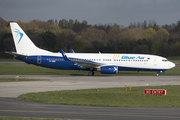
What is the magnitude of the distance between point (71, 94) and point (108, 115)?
28.1 ft

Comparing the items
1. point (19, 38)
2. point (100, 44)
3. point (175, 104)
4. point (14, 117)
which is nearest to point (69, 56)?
point (19, 38)

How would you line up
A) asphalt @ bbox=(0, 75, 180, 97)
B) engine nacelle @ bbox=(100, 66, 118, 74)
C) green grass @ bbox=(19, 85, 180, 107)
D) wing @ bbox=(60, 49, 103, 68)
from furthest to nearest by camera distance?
wing @ bbox=(60, 49, 103, 68) < engine nacelle @ bbox=(100, 66, 118, 74) < asphalt @ bbox=(0, 75, 180, 97) < green grass @ bbox=(19, 85, 180, 107)

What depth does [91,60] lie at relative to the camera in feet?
143

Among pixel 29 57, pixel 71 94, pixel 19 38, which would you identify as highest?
pixel 19 38

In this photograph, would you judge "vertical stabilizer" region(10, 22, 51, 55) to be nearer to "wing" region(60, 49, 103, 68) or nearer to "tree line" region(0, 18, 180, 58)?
"wing" region(60, 49, 103, 68)

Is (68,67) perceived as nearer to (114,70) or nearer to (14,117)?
(114,70)

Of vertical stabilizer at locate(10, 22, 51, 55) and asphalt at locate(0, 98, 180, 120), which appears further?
vertical stabilizer at locate(10, 22, 51, 55)

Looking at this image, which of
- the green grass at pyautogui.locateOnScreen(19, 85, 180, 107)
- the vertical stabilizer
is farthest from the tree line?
the green grass at pyautogui.locateOnScreen(19, 85, 180, 107)

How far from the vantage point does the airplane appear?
1674 inches

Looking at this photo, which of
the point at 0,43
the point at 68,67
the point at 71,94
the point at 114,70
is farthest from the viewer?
the point at 0,43

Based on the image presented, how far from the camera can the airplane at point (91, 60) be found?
4253cm

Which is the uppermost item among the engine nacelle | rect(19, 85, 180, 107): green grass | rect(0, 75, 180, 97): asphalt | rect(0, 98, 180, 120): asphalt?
the engine nacelle

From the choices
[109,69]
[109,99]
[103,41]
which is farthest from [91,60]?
[103,41]

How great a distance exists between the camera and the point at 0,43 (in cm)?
10219
